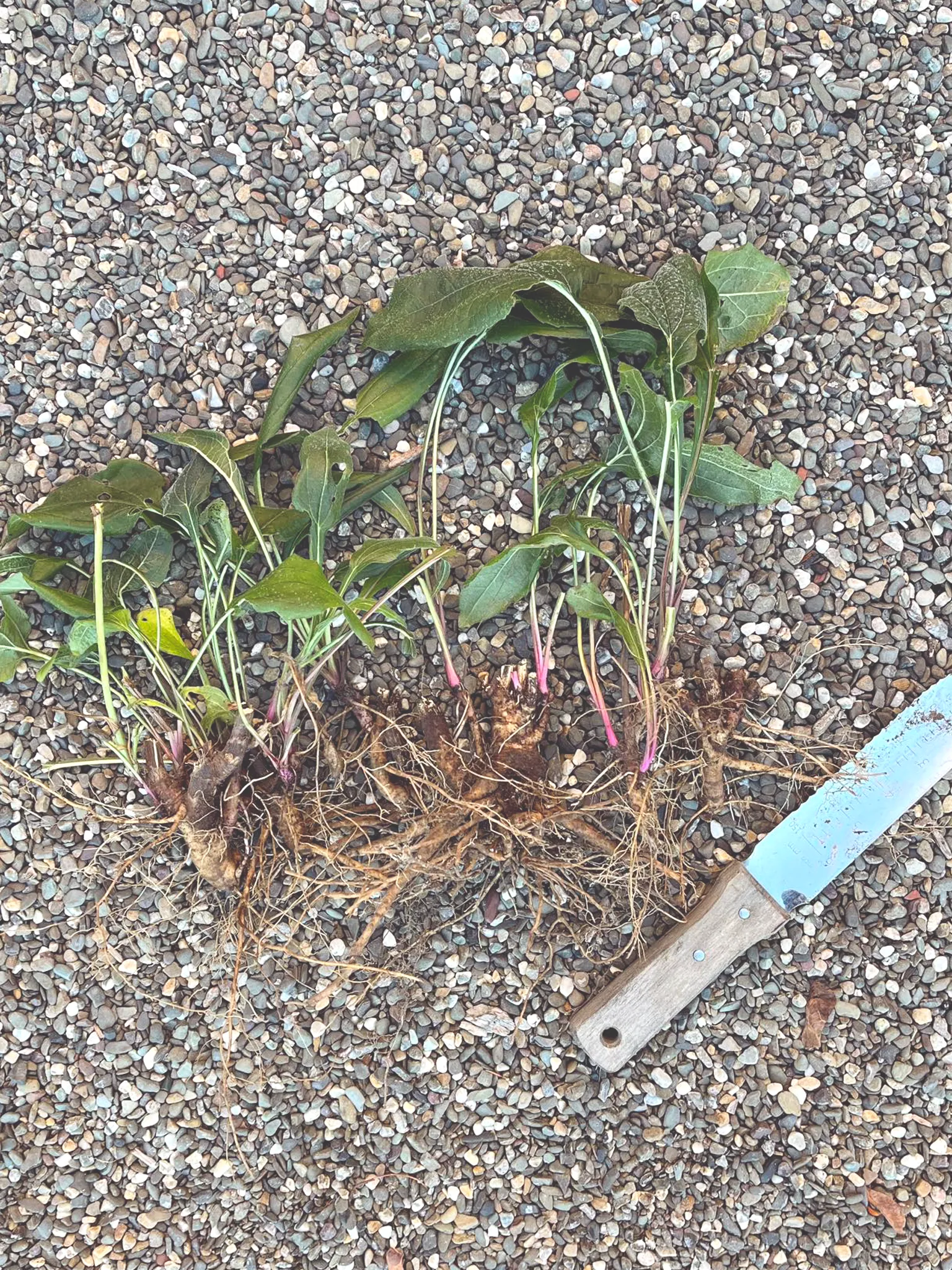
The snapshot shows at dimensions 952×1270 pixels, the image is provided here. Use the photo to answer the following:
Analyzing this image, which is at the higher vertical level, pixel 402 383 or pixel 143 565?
pixel 402 383

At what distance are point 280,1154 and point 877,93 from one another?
151 centimetres

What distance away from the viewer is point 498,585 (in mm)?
1133

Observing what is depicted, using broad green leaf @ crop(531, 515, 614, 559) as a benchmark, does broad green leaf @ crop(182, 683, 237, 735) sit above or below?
below

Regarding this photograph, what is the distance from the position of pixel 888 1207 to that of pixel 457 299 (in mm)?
1196

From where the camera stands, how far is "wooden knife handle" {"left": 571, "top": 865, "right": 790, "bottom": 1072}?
1.15 m

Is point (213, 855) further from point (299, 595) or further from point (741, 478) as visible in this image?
point (741, 478)

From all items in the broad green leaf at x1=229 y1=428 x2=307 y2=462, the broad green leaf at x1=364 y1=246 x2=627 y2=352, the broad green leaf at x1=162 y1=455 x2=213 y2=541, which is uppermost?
the broad green leaf at x1=364 y1=246 x2=627 y2=352

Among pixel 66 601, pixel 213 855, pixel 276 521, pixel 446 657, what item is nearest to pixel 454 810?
pixel 446 657

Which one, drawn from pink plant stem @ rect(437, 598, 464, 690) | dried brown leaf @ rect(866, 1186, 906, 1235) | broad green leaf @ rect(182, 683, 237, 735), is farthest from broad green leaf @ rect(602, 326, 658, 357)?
dried brown leaf @ rect(866, 1186, 906, 1235)

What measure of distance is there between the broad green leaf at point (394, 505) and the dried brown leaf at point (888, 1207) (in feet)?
3.23

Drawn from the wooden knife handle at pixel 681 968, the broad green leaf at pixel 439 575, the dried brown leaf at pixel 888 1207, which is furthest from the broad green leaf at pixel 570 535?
the dried brown leaf at pixel 888 1207

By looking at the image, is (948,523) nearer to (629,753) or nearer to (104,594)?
(629,753)

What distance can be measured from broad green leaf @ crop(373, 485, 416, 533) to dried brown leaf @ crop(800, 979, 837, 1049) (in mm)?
758

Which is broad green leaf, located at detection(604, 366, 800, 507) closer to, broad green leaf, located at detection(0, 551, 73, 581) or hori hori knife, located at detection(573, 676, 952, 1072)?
hori hori knife, located at detection(573, 676, 952, 1072)
